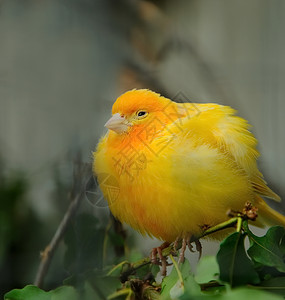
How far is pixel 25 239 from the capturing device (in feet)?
3.37

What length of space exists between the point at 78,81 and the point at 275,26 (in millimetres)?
320

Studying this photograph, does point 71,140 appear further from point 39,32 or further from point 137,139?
point 39,32

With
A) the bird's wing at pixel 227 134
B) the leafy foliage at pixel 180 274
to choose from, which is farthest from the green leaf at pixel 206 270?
the bird's wing at pixel 227 134

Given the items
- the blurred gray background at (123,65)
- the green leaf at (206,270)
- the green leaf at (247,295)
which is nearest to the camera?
the green leaf at (247,295)

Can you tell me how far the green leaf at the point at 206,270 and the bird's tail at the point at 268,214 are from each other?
87 millimetres

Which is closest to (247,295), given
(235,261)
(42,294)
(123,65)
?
(235,261)

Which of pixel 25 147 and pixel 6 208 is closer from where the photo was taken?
pixel 25 147

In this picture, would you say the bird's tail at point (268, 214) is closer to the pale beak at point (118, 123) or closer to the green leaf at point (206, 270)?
the green leaf at point (206, 270)

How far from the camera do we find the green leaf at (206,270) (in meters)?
0.52

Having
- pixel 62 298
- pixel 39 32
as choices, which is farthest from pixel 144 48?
pixel 62 298

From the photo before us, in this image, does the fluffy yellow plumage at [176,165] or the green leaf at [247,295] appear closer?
the green leaf at [247,295]

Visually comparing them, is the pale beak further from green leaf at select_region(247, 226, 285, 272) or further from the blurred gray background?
green leaf at select_region(247, 226, 285, 272)

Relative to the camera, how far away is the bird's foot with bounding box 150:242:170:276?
539mm

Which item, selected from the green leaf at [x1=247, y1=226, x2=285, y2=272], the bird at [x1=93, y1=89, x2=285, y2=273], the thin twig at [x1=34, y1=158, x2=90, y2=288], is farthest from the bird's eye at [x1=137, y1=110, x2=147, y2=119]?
the green leaf at [x1=247, y1=226, x2=285, y2=272]
